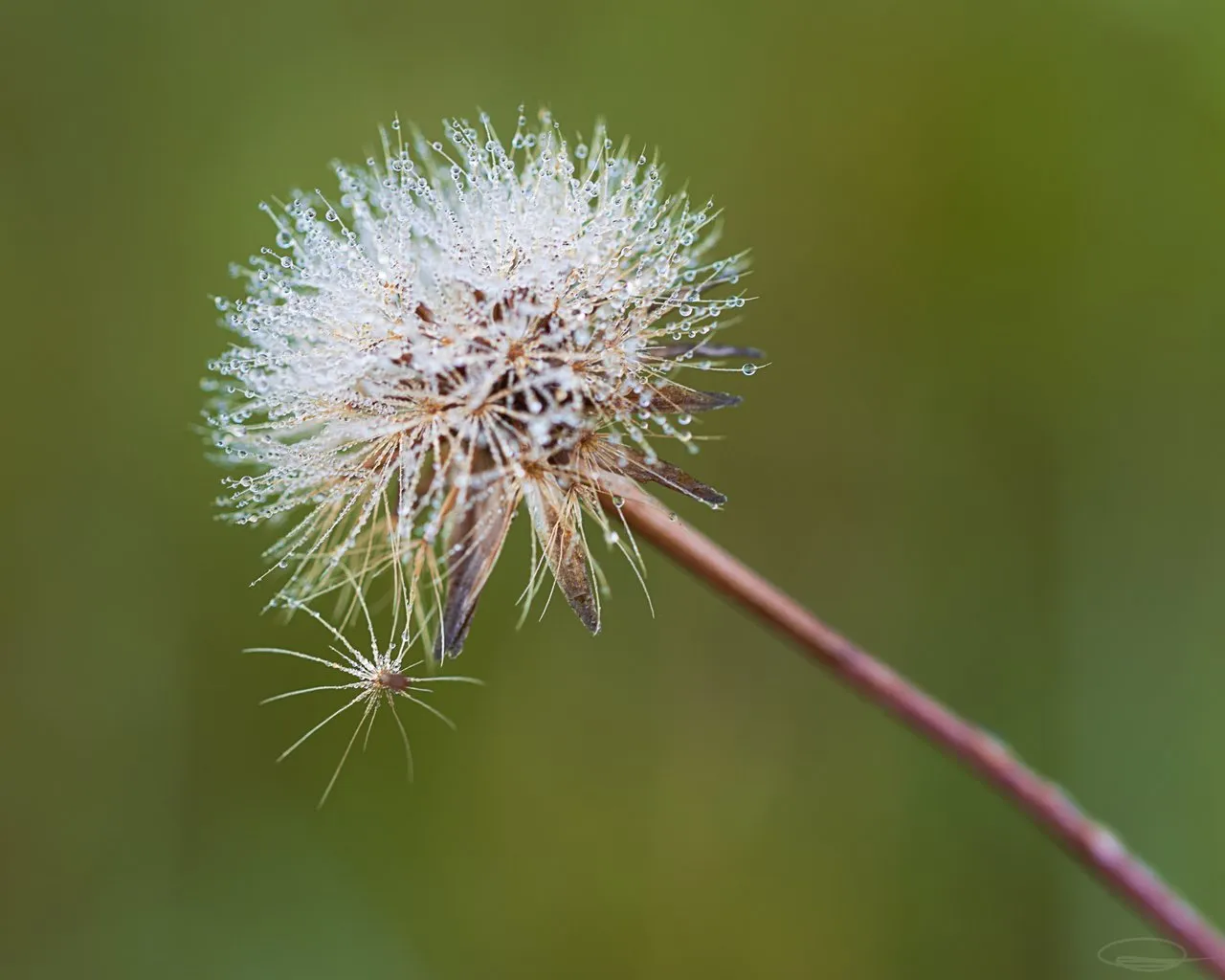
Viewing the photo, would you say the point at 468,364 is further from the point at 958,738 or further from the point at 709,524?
the point at 709,524

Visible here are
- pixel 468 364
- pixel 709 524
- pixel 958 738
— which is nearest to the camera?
pixel 958 738

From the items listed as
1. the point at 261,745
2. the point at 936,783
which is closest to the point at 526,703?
the point at 261,745

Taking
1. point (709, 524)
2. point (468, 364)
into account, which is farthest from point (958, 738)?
point (709, 524)

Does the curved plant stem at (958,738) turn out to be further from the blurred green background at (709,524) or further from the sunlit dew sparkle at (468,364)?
the blurred green background at (709,524)

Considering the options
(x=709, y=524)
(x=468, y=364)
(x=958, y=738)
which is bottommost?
(x=958, y=738)

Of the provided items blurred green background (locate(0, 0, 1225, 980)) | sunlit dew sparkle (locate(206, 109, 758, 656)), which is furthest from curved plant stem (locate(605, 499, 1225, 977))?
blurred green background (locate(0, 0, 1225, 980))

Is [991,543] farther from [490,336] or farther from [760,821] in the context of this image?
[490,336]

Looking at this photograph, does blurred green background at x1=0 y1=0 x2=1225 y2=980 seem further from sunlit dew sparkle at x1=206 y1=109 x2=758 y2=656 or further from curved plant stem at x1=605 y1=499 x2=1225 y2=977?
curved plant stem at x1=605 y1=499 x2=1225 y2=977
